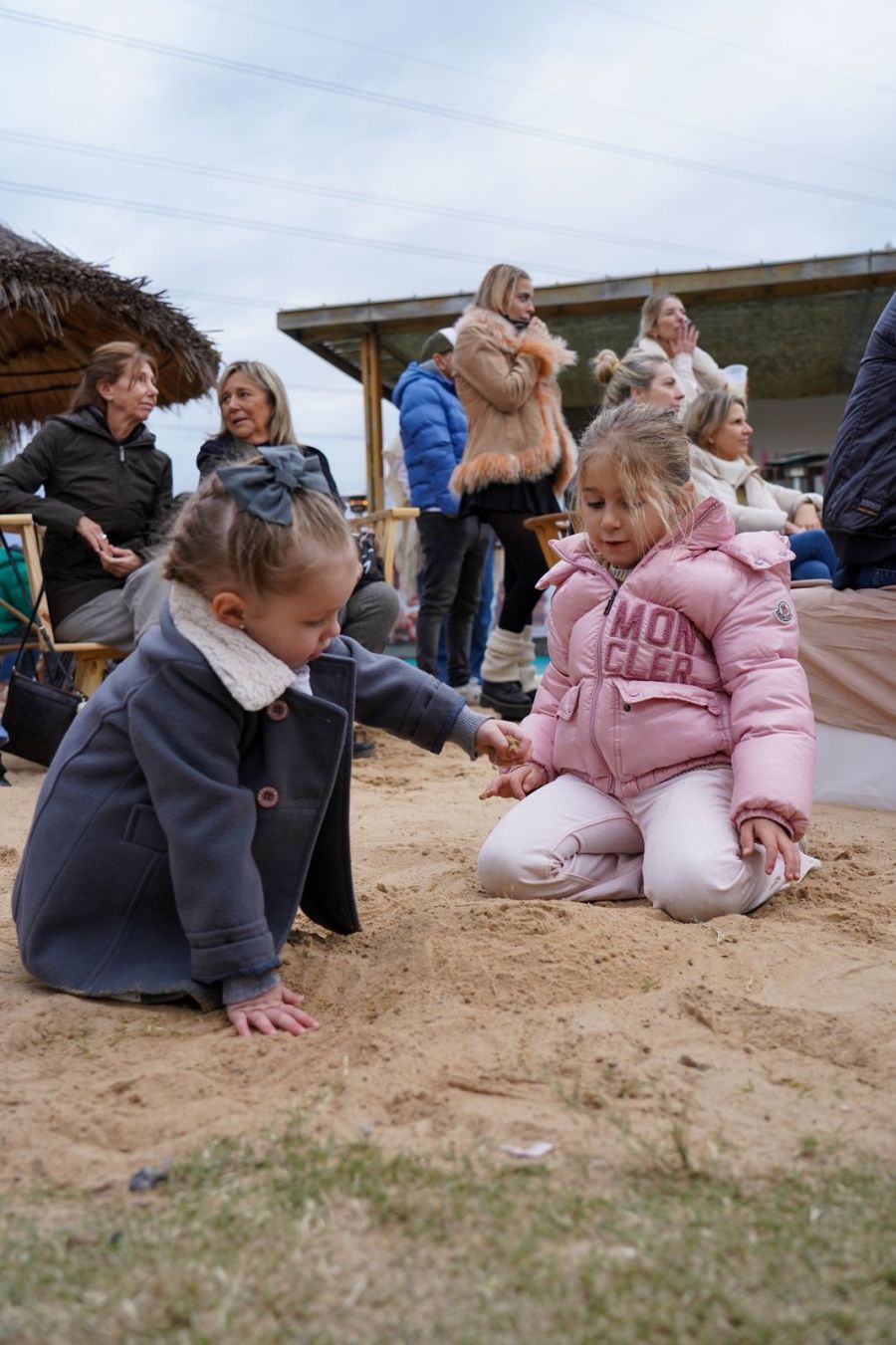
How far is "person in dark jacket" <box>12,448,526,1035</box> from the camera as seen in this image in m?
2.14

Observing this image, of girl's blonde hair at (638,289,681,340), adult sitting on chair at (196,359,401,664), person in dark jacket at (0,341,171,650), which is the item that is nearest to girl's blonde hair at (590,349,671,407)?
girl's blonde hair at (638,289,681,340)

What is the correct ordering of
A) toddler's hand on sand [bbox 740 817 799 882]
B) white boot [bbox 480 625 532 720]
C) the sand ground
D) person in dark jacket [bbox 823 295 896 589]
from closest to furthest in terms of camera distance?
the sand ground → toddler's hand on sand [bbox 740 817 799 882] → person in dark jacket [bbox 823 295 896 589] → white boot [bbox 480 625 532 720]

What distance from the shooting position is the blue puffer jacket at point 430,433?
6695 millimetres

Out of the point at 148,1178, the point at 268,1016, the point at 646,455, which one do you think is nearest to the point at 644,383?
the point at 646,455

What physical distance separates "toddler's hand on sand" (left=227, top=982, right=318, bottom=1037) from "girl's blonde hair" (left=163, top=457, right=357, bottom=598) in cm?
69

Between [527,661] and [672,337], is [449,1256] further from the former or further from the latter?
[672,337]

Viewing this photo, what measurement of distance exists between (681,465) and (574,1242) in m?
2.07

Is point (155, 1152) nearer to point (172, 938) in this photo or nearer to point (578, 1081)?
point (578, 1081)

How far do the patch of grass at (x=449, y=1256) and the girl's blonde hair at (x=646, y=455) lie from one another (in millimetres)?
1741

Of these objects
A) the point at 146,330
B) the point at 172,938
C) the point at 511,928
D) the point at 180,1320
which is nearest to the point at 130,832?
the point at 172,938

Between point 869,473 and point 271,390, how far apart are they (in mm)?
2498

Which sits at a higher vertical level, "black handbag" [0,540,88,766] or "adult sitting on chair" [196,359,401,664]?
"adult sitting on chair" [196,359,401,664]

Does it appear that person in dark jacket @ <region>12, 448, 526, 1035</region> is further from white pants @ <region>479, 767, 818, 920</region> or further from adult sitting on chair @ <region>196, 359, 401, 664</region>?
adult sitting on chair @ <region>196, 359, 401, 664</region>

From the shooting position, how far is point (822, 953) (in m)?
2.36
